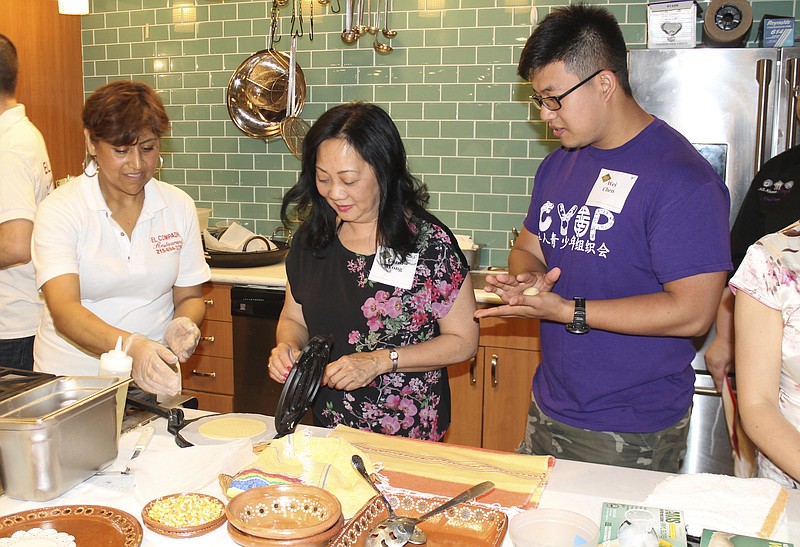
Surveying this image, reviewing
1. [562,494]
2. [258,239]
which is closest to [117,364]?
[562,494]

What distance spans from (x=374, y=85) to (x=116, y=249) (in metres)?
2.31

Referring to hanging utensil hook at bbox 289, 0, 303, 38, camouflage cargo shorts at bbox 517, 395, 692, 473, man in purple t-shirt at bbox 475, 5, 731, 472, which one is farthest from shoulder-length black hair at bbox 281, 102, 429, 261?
hanging utensil hook at bbox 289, 0, 303, 38

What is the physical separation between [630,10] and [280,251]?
2.13 m

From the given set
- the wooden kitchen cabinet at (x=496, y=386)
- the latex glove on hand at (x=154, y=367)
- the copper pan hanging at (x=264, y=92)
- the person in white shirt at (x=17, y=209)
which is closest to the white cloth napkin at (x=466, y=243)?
the wooden kitchen cabinet at (x=496, y=386)

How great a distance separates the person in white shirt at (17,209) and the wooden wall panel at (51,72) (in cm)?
147

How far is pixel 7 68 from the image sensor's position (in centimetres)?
292

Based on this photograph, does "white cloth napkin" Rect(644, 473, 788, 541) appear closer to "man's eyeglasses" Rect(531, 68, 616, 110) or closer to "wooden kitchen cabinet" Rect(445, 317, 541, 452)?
"man's eyeglasses" Rect(531, 68, 616, 110)

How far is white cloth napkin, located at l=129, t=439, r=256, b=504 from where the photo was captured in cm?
160

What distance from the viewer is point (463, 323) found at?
2193 millimetres

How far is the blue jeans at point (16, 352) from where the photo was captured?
3016 millimetres

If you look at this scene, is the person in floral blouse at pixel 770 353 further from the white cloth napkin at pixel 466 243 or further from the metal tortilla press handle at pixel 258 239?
the metal tortilla press handle at pixel 258 239

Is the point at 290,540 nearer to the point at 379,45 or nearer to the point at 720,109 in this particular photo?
the point at 720,109

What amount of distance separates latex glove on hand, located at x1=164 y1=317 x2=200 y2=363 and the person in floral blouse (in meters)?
1.33

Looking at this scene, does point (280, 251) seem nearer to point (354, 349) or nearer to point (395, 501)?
point (354, 349)
